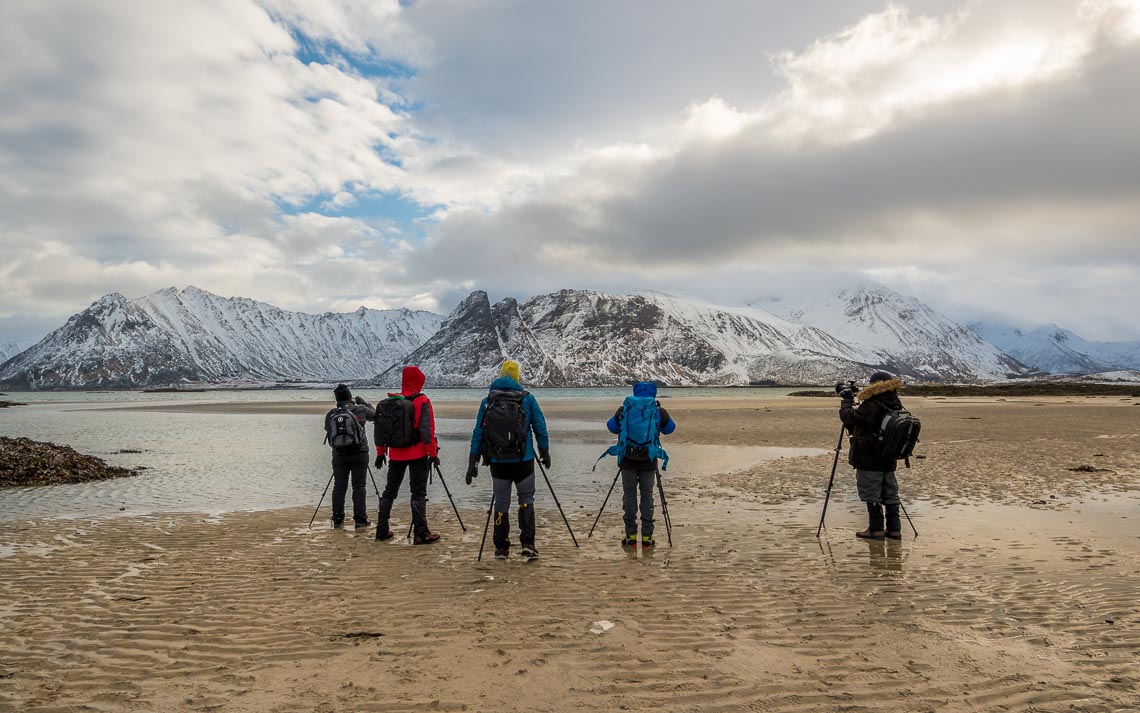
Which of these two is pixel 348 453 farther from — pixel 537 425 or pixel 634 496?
pixel 634 496

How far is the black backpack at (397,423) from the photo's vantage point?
10852 millimetres

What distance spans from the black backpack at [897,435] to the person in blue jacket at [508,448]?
221 inches

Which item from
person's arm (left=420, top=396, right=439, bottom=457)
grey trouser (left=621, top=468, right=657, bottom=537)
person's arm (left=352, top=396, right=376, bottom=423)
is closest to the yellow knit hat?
person's arm (left=420, top=396, right=439, bottom=457)

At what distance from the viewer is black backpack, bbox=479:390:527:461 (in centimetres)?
979

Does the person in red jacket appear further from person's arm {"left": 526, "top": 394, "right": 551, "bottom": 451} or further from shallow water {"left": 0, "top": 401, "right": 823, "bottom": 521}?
shallow water {"left": 0, "top": 401, "right": 823, "bottom": 521}

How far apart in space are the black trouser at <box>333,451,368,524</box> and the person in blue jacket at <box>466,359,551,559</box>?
4.04m

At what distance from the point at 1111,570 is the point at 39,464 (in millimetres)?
25931

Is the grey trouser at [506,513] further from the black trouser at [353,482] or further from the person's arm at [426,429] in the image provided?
the black trouser at [353,482]

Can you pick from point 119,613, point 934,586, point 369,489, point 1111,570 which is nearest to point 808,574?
point 934,586

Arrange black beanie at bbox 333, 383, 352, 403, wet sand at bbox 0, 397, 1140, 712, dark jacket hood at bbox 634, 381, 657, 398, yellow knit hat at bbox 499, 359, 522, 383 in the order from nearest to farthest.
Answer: wet sand at bbox 0, 397, 1140, 712 < yellow knit hat at bbox 499, 359, 522, 383 < dark jacket hood at bbox 634, 381, 657, 398 < black beanie at bbox 333, 383, 352, 403

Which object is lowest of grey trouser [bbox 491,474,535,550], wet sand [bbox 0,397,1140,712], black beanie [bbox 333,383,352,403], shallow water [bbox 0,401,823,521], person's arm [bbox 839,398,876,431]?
shallow water [bbox 0,401,823,521]

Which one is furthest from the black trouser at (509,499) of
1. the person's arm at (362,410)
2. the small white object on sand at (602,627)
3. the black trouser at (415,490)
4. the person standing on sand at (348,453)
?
the person's arm at (362,410)

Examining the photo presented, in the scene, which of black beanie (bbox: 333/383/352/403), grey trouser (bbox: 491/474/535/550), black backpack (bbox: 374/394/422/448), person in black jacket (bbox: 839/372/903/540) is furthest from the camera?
black beanie (bbox: 333/383/352/403)

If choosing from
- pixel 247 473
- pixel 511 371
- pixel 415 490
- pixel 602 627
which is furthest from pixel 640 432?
pixel 247 473
